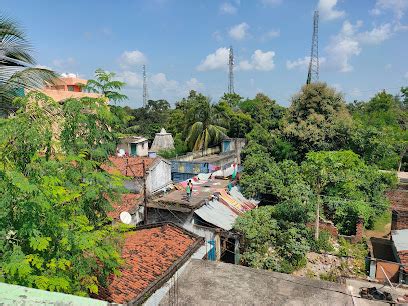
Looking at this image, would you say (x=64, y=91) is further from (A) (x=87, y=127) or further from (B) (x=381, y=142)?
(B) (x=381, y=142)

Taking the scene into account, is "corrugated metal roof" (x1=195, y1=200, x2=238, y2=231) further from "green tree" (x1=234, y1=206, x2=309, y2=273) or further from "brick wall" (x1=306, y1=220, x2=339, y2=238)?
"brick wall" (x1=306, y1=220, x2=339, y2=238)

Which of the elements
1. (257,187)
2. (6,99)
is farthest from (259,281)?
(257,187)

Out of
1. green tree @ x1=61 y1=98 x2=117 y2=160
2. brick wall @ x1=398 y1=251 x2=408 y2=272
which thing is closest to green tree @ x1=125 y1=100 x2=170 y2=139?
brick wall @ x1=398 y1=251 x2=408 y2=272

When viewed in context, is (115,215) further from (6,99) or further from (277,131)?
(277,131)

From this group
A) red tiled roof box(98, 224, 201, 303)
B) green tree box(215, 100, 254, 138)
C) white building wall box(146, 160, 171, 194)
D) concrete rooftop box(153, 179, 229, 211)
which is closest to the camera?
red tiled roof box(98, 224, 201, 303)

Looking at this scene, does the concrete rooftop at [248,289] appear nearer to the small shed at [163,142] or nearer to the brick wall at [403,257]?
the brick wall at [403,257]

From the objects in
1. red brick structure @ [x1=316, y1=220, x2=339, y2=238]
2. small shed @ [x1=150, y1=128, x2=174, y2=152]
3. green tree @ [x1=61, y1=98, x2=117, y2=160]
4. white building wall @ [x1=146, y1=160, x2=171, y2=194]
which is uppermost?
green tree @ [x1=61, y1=98, x2=117, y2=160]

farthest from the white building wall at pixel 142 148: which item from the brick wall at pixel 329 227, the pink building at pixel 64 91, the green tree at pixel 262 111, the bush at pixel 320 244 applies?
the bush at pixel 320 244
